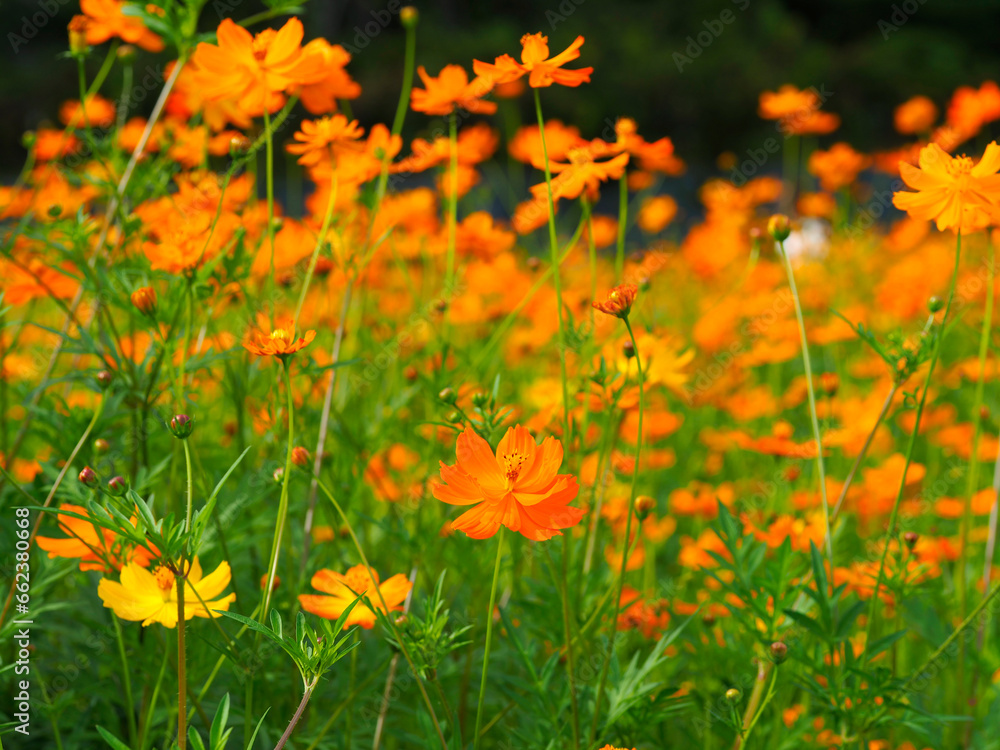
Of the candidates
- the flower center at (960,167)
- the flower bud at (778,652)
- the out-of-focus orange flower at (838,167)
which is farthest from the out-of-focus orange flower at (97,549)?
the out-of-focus orange flower at (838,167)

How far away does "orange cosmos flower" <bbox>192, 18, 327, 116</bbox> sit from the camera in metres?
0.82

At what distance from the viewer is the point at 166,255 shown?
2.66ft

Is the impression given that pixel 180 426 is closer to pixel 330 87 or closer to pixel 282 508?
pixel 282 508

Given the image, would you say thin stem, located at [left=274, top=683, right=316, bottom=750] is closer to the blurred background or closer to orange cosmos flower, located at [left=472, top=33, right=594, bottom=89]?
orange cosmos flower, located at [left=472, top=33, right=594, bottom=89]

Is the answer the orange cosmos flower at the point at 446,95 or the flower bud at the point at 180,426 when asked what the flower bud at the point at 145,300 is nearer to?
the flower bud at the point at 180,426

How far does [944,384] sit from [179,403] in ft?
5.73

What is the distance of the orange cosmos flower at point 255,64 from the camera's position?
819mm

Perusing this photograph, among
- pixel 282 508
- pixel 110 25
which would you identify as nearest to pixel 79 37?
pixel 110 25

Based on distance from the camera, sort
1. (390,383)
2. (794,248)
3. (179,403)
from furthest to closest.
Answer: (794,248) → (390,383) → (179,403)

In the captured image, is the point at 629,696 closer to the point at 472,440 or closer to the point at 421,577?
the point at 472,440

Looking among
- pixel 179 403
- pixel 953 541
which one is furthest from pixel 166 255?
pixel 953 541

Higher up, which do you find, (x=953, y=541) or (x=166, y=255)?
(x=166, y=255)

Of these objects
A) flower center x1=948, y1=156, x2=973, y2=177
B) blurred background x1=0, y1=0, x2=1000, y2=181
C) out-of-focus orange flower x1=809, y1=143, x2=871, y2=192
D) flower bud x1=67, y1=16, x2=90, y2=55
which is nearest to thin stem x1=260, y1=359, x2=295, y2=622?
flower center x1=948, y1=156, x2=973, y2=177

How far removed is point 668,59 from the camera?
7.01 m
